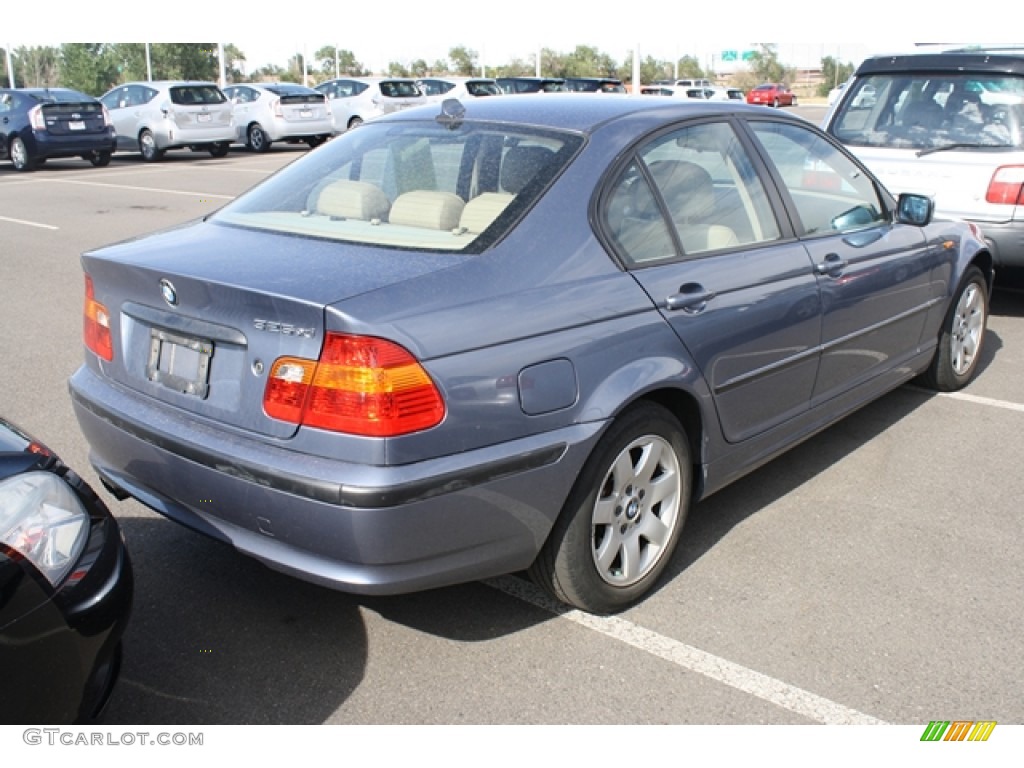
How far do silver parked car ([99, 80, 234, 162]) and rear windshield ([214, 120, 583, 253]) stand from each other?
61.6 ft

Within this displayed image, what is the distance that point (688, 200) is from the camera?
3666mm

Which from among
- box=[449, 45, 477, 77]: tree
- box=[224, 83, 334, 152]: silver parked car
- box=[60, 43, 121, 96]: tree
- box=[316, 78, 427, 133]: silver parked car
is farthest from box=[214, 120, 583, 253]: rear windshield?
box=[449, 45, 477, 77]: tree

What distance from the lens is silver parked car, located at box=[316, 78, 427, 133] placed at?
25.6 meters

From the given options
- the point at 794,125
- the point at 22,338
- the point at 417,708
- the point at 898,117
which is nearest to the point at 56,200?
the point at 22,338

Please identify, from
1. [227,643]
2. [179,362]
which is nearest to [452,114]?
[179,362]

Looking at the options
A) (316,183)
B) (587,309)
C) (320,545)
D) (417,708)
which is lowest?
(417,708)

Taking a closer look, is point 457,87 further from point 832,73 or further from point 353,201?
point 832,73

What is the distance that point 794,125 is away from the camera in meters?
4.43

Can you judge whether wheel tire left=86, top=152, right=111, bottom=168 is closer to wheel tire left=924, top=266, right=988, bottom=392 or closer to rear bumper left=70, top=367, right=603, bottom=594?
wheel tire left=924, top=266, right=988, bottom=392

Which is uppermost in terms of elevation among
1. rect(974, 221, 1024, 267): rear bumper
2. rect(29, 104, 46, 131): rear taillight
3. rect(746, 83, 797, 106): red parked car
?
rect(746, 83, 797, 106): red parked car

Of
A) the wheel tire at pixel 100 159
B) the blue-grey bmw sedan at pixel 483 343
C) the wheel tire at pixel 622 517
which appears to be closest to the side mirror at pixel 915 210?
the blue-grey bmw sedan at pixel 483 343

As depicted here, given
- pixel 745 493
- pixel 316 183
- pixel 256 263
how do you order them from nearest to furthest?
pixel 256 263 < pixel 316 183 < pixel 745 493

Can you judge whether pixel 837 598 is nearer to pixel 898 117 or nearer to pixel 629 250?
pixel 629 250

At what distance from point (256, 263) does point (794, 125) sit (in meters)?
2.54
